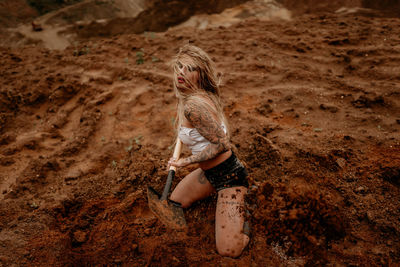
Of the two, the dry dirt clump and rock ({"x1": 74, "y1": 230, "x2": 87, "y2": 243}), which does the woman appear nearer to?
the dry dirt clump

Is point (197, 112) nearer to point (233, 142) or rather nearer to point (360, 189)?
point (233, 142)

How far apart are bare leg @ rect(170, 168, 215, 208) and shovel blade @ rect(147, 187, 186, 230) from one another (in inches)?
4.2

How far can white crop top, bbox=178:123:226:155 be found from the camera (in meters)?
1.94

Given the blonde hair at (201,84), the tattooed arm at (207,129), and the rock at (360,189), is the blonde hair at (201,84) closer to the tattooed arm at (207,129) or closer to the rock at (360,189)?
the tattooed arm at (207,129)

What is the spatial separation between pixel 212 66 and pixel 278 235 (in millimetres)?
1460

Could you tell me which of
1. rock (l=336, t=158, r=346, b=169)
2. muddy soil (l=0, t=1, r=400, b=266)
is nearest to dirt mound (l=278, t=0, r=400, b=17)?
muddy soil (l=0, t=1, r=400, b=266)

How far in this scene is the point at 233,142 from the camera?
9.41 ft

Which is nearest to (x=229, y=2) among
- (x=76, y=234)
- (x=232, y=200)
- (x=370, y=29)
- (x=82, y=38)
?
(x=370, y=29)

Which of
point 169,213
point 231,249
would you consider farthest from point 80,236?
point 231,249

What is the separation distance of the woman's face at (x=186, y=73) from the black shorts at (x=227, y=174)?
719 mm

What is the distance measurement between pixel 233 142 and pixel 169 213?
1217 millimetres

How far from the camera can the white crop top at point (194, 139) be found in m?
1.94

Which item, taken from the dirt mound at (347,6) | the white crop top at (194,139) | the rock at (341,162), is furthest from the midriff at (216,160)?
the dirt mound at (347,6)

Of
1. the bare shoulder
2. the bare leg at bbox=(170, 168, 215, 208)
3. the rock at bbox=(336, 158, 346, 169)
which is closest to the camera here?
the bare shoulder
